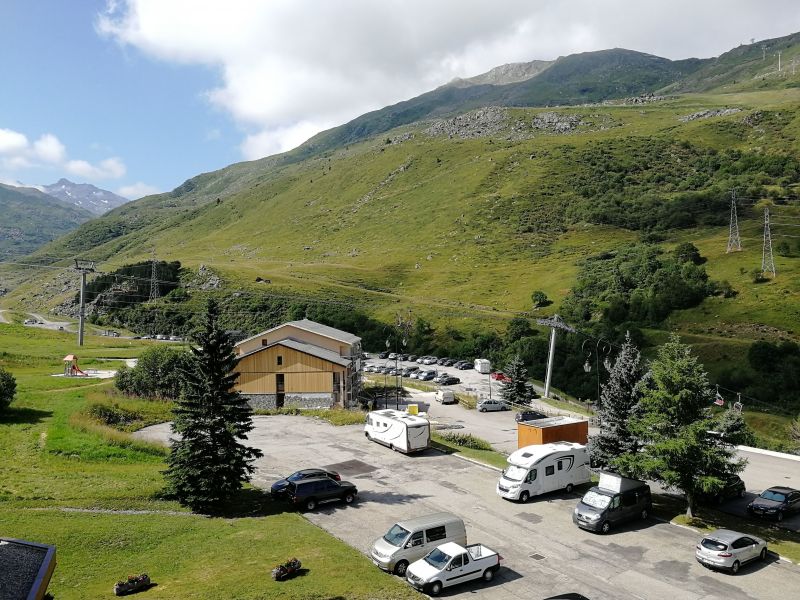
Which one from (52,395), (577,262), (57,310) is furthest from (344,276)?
(52,395)

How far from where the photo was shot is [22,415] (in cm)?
3875

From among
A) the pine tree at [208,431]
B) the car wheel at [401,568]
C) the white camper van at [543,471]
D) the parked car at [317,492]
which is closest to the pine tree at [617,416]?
the white camper van at [543,471]

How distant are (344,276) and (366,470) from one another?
4575 inches

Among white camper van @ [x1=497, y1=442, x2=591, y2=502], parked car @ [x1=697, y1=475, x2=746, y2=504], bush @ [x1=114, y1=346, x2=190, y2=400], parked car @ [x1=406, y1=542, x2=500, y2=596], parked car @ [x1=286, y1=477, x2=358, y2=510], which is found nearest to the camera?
parked car @ [x1=406, y1=542, x2=500, y2=596]

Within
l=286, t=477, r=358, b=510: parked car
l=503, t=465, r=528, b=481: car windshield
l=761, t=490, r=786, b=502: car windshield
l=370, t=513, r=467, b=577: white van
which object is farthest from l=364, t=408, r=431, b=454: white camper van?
l=761, t=490, r=786, b=502: car windshield

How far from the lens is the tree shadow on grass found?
37125mm

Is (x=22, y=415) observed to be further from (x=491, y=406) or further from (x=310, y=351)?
(x=491, y=406)

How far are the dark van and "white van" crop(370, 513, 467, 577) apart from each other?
254 inches

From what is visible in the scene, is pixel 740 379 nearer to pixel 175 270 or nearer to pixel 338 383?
pixel 338 383

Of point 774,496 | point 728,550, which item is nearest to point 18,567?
point 728,550

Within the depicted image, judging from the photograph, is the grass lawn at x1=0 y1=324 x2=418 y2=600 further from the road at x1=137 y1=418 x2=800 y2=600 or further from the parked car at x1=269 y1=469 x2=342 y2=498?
the road at x1=137 y1=418 x2=800 y2=600

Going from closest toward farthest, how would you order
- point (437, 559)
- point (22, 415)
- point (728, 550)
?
point (437, 559)
point (728, 550)
point (22, 415)

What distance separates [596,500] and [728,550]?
547 centimetres

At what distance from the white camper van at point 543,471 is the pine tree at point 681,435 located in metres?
3.14
